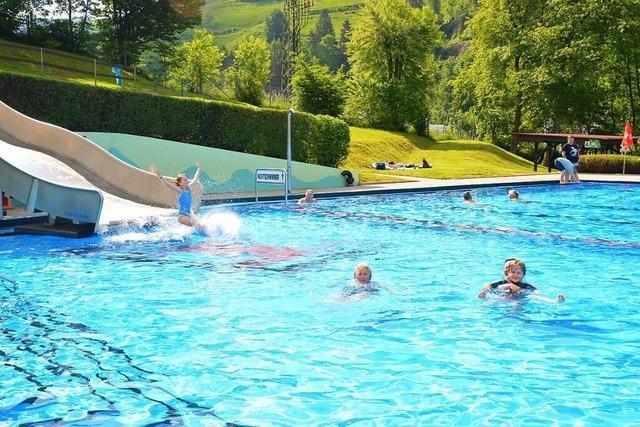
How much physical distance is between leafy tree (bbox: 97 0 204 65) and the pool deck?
92.9ft

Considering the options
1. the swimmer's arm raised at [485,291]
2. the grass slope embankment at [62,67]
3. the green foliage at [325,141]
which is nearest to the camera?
the swimmer's arm raised at [485,291]

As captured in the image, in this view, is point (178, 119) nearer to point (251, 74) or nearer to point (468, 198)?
point (468, 198)

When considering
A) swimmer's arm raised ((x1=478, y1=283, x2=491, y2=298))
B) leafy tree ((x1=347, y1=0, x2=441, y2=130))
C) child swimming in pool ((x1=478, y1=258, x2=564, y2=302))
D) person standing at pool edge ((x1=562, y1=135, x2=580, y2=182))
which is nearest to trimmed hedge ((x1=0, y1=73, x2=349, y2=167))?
person standing at pool edge ((x1=562, y1=135, x2=580, y2=182))

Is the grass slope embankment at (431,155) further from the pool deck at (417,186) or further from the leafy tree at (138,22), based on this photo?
the leafy tree at (138,22)

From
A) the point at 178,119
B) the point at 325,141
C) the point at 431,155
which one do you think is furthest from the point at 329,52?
the point at 178,119

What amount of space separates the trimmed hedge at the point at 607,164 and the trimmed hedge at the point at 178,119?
1325cm

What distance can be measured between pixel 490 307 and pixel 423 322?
121 cm

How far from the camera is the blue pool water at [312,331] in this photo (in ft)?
20.4

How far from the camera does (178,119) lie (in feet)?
84.5

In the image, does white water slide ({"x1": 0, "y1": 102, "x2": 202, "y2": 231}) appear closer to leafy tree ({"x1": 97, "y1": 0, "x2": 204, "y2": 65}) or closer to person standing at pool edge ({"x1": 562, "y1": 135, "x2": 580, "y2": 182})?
person standing at pool edge ({"x1": 562, "y1": 135, "x2": 580, "y2": 182})

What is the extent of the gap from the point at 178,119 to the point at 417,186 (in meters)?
9.25

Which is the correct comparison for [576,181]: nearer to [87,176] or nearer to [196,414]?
[87,176]

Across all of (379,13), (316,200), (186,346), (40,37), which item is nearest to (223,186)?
(316,200)

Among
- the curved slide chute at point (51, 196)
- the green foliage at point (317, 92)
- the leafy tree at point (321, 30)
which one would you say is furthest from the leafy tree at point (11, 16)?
the leafy tree at point (321, 30)
